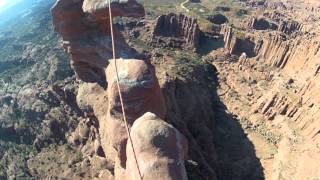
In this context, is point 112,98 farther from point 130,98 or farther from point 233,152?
point 233,152

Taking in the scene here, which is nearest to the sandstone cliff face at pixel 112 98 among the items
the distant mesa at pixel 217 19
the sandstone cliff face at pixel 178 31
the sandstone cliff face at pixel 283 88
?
the sandstone cliff face at pixel 283 88

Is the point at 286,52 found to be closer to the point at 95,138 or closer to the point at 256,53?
the point at 256,53

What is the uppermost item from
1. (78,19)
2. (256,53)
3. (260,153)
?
(78,19)

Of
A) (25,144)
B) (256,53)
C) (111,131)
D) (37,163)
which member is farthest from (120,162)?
(256,53)

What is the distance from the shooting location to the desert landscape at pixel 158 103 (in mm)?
18625

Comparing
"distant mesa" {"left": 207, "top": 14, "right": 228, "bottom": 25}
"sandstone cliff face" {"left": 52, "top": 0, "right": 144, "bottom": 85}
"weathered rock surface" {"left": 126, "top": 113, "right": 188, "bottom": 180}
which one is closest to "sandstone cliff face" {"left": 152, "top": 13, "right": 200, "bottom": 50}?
"distant mesa" {"left": 207, "top": 14, "right": 228, "bottom": 25}

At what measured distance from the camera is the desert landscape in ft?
61.1

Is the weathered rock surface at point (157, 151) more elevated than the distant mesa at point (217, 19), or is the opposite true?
the weathered rock surface at point (157, 151)

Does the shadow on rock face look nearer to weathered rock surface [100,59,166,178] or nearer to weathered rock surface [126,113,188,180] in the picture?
weathered rock surface [100,59,166,178]

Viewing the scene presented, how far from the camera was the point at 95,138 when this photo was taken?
88.1 feet

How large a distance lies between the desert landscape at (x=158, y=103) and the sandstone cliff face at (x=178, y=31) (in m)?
0.13

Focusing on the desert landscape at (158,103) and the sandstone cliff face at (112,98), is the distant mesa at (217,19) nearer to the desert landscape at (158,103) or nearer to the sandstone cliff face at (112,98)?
the desert landscape at (158,103)

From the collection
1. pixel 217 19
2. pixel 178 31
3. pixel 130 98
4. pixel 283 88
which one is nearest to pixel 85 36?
pixel 130 98

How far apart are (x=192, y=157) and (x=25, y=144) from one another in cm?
1375
